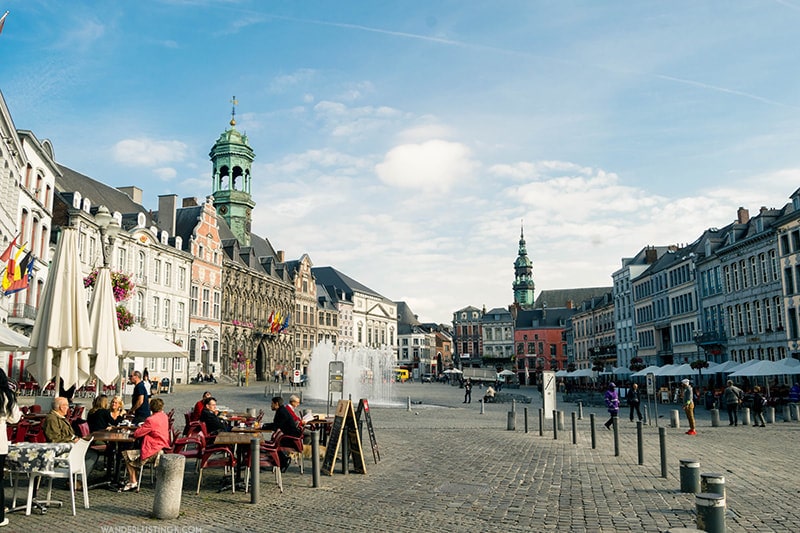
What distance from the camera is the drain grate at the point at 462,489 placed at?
34.4 feet

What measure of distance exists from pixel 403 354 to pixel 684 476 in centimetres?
12387

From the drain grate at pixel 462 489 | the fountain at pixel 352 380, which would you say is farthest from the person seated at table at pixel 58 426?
the fountain at pixel 352 380

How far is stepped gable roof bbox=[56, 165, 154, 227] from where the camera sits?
4528 centimetres

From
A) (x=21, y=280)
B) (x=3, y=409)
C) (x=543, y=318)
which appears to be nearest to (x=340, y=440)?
(x=3, y=409)

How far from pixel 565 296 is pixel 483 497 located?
378 ft

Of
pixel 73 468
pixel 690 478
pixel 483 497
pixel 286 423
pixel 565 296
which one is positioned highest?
pixel 565 296

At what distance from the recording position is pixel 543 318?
11062 cm

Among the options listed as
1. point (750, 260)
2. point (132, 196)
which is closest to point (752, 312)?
point (750, 260)

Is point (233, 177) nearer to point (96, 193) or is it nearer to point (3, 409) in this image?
point (96, 193)

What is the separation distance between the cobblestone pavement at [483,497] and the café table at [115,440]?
0.42 m

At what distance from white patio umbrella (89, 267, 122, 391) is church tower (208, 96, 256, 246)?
5921cm

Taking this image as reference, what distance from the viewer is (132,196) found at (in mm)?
56438

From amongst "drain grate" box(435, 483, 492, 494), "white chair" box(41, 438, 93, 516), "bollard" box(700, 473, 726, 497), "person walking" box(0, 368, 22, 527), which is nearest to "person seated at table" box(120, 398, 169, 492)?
"white chair" box(41, 438, 93, 516)

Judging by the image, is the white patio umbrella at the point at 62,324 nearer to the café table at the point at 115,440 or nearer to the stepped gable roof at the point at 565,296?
the café table at the point at 115,440
